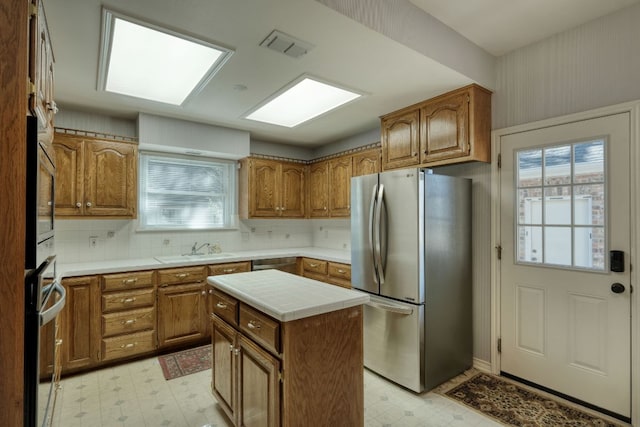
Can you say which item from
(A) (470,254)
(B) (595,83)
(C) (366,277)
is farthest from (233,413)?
(B) (595,83)

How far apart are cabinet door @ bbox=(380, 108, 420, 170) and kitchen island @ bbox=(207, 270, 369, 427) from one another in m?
1.71

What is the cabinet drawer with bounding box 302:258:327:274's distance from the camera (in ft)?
12.8

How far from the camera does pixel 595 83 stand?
2.27 metres

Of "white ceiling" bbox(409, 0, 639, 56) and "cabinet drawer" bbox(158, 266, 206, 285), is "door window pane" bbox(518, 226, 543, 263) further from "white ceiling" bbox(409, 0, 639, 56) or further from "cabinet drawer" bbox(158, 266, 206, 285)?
"cabinet drawer" bbox(158, 266, 206, 285)

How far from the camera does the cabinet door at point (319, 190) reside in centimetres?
442

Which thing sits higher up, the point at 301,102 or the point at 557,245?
the point at 301,102

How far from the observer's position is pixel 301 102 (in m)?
3.21

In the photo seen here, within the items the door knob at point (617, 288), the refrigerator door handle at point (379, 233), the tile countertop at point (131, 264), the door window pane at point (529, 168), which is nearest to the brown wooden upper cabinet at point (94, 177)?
the tile countertop at point (131, 264)

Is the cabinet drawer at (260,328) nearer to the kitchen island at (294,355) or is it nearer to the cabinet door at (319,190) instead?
the kitchen island at (294,355)

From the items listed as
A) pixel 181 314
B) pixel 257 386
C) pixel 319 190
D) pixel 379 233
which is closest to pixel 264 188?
pixel 319 190

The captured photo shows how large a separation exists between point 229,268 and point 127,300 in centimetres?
102

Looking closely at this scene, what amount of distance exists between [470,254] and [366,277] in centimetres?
97

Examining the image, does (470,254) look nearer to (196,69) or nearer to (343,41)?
(343,41)

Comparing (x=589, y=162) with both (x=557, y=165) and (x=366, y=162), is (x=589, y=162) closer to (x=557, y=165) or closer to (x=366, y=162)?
(x=557, y=165)
